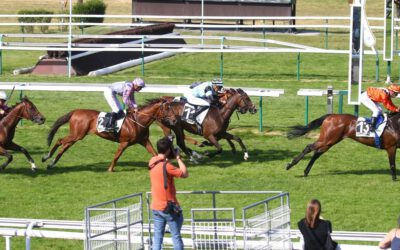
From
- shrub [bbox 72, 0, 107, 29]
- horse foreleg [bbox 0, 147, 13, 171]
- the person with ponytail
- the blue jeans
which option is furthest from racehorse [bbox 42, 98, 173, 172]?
shrub [bbox 72, 0, 107, 29]

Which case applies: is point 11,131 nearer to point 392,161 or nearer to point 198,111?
point 198,111

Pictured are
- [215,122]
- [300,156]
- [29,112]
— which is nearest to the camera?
[300,156]

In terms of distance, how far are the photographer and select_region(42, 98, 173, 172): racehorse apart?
6.64m

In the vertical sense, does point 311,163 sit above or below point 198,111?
below

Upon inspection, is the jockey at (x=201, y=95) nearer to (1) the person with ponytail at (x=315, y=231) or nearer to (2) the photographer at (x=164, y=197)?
(2) the photographer at (x=164, y=197)

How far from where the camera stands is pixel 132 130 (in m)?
16.9

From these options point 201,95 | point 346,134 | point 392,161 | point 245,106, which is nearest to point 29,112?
point 201,95

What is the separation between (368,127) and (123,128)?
3.75m

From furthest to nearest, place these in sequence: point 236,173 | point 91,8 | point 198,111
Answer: point 91,8, point 198,111, point 236,173

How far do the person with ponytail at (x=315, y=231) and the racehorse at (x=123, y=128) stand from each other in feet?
25.7

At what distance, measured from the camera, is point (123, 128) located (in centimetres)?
1689

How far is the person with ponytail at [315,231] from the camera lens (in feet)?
29.3

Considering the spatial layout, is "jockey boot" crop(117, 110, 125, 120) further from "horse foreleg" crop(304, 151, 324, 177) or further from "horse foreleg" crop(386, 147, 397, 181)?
"horse foreleg" crop(386, 147, 397, 181)

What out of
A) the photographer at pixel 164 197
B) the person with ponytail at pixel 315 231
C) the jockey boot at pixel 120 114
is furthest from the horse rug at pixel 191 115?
the person with ponytail at pixel 315 231
